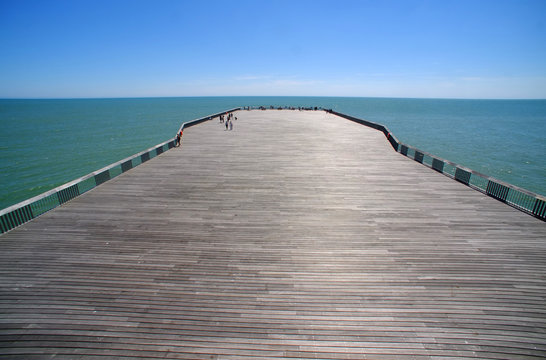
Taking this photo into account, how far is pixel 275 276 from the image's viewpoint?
6.13 m

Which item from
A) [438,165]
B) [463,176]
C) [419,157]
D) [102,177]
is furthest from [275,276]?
[419,157]

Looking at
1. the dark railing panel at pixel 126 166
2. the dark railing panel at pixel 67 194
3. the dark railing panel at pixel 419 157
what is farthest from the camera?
the dark railing panel at pixel 419 157

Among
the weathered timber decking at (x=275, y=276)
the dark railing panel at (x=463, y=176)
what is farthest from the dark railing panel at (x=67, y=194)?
the dark railing panel at (x=463, y=176)

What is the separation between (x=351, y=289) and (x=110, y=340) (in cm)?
507

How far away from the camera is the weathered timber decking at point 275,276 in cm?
454

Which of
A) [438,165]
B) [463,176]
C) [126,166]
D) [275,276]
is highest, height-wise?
[438,165]

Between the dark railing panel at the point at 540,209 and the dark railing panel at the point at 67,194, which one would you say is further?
the dark railing panel at the point at 67,194

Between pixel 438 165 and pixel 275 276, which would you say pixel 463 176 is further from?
pixel 275 276

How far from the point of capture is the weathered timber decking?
4.54m

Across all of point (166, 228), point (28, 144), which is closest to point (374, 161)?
point (166, 228)

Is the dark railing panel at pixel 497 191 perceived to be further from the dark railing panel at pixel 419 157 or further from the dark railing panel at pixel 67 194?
the dark railing panel at pixel 67 194

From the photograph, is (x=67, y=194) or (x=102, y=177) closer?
(x=67, y=194)

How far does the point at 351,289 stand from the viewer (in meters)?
5.72

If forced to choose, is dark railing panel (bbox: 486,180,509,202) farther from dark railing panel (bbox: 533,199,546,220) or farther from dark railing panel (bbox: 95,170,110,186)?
dark railing panel (bbox: 95,170,110,186)
